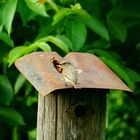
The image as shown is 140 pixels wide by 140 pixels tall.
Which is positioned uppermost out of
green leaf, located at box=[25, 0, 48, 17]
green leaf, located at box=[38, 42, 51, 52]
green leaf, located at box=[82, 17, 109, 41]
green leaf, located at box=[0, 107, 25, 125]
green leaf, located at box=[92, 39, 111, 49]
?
green leaf, located at box=[25, 0, 48, 17]

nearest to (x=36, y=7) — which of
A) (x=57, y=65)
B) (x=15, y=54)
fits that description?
(x=15, y=54)

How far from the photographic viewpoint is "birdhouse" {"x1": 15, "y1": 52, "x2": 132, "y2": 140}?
7.93 ft

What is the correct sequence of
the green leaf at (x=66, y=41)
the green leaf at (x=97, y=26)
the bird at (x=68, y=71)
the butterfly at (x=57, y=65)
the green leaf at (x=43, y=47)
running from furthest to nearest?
1. the green leaf at (x=97, y=26)
2. the green leaf at (x=66, y=41)
3. the green leaf at (x=43, y=47)
4. the butterfly at (x=57, y=65)
5. the bird at (x=68, y=71)

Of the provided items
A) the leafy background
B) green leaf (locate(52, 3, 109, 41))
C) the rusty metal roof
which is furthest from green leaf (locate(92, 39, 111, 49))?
the rusty metal roof

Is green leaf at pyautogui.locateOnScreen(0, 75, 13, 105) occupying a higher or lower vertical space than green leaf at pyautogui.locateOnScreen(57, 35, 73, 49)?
lower

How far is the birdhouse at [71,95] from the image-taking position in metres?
2.42

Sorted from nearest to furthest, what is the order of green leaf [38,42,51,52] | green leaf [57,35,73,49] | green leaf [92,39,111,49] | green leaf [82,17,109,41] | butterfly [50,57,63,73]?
butterfly [50,57,63,73] < green leaf [38,42,51,52] < green leaf [57,35,73,49] < green leaf [82,17,109,41] < green leaf [92,39,111,49]

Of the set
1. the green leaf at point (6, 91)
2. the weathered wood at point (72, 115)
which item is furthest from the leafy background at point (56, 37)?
the weathered wood at point (72, 115)

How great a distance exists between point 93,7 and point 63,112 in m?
1.00

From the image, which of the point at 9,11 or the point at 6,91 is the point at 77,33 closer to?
the point at 9,11

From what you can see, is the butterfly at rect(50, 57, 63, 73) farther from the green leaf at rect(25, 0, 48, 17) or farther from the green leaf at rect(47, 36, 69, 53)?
the green leaf at rect(25, 0, 48, 17)

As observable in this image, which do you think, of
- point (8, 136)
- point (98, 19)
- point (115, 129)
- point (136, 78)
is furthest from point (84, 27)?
point (115, 129)

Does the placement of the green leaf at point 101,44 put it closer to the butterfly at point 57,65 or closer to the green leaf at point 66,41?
the green leaf at point 66,41

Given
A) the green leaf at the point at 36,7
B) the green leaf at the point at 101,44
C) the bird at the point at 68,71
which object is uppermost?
the bird at the point at 68,71
